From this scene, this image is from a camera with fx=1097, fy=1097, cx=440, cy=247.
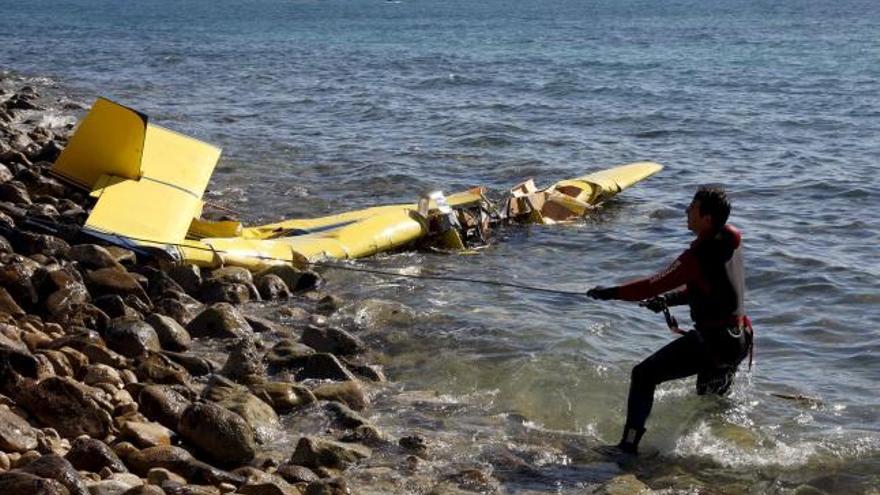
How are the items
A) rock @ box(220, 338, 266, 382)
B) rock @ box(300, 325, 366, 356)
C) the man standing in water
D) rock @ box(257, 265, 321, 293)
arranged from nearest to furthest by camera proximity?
the man standing in water < rock @ box(220, 338, 266, 382) < rock @ box(300, 325, 366, 356) < rock @ box(257, 265, 321, 293)

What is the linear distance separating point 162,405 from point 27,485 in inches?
75.3

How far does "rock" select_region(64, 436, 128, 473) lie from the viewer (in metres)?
5.89

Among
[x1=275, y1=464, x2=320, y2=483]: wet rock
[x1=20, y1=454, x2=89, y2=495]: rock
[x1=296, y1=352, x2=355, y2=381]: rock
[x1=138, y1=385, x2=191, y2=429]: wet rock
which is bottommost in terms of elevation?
[x1=296, y1=352, x2=355, y2=381]: rock

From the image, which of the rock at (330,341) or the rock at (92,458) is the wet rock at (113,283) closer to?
the rock at (330,341)

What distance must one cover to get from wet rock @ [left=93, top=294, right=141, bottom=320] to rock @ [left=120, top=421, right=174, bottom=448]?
2.34 m

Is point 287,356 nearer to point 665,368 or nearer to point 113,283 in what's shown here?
point 113,283

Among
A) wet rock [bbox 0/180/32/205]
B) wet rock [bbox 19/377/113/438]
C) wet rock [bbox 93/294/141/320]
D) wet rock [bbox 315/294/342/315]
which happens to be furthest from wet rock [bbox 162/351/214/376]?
wet rock [bbox 0/180/32/205]

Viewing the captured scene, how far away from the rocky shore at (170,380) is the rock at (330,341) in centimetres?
1

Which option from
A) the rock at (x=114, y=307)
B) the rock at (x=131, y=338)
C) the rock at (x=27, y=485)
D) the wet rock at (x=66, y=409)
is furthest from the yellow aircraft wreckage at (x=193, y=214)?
the rock at (x=27, y=485)

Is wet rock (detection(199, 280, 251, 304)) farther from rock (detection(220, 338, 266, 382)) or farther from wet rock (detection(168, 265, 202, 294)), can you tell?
rock (detection(220, 338, 266, 382))

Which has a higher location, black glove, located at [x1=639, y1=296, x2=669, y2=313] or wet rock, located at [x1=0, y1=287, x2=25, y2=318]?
black glove, located at [x1=639, y1=296, x2=669, y2=313]

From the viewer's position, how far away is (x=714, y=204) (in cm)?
695

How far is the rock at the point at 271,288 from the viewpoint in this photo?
35.9ft

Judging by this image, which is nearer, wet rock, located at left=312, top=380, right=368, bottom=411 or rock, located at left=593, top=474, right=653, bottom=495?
rock, located at left=593, top=474, right=653, bottom=495
